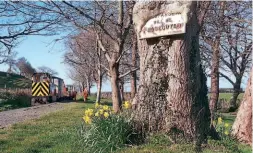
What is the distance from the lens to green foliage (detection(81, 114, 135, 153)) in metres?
5.70

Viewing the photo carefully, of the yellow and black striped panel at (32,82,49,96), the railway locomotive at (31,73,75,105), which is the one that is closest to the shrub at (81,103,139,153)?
the railway locomotive at (31,73,75,105)

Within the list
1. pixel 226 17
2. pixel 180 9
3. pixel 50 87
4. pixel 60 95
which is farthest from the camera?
pixel 60 95

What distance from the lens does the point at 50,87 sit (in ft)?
114

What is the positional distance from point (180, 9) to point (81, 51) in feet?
91.3

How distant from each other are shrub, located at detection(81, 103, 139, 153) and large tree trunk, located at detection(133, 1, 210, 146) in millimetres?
249

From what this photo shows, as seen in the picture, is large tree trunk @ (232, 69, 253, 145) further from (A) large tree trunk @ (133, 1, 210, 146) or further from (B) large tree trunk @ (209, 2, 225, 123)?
(B) large tree trunk @ (209, 2, 225, 123)

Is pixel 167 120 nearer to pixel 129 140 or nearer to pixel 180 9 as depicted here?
pixel 129 140

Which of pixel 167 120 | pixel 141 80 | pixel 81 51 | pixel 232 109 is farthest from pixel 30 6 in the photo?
pixel 232 109

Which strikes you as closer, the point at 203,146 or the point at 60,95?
the point at 203,146

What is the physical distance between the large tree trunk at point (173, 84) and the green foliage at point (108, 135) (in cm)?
27

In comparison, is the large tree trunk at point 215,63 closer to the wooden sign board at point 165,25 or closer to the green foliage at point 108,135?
the wooden sign board at point 165,25

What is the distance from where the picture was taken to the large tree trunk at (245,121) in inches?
350

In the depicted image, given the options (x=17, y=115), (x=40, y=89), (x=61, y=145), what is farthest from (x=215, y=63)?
(x=40, y=89)

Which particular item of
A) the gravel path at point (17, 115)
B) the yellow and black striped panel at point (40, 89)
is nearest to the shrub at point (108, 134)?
the gravel path at point (17, 115)
